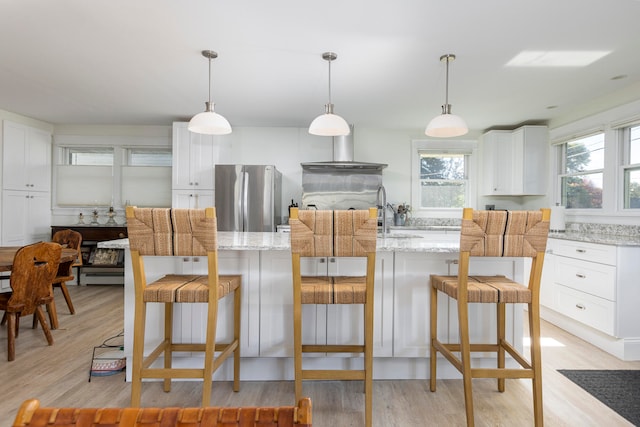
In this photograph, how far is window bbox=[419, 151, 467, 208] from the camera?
17.2 ft

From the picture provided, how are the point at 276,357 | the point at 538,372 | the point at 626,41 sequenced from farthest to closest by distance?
the point at 626,41, the point at 276,357, the point at 538,372

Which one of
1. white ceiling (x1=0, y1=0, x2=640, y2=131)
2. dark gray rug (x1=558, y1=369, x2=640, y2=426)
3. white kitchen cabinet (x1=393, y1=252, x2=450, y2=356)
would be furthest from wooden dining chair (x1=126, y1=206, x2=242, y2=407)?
dark gray rug (x1=558, y1=369, x2=640, y2=426)

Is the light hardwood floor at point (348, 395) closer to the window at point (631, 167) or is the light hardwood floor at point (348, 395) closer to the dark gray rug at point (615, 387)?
the dark gray rug at point (615, 387)

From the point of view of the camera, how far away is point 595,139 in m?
3.83

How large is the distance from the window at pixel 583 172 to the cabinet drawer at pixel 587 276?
100 centimetres

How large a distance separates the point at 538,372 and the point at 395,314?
767 mm

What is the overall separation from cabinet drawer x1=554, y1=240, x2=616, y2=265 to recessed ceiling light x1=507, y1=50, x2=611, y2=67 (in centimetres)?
150

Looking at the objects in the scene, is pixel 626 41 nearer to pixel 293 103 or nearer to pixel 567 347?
pixel 567 347

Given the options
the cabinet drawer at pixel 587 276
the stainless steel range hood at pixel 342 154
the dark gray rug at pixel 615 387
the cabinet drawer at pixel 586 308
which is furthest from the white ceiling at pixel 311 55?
the dark gray rug at pixel 615 387

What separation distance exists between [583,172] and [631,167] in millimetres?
585

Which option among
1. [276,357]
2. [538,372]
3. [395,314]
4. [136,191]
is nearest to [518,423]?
[538,372]

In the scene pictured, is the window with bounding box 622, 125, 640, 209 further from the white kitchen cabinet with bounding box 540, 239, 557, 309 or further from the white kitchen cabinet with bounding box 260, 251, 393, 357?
the white kitchen cabinet with bounding box 260, 251, 393, 357

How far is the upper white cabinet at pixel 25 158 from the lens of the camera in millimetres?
4418

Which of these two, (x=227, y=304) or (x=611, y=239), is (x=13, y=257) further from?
(x=611, y=239)
